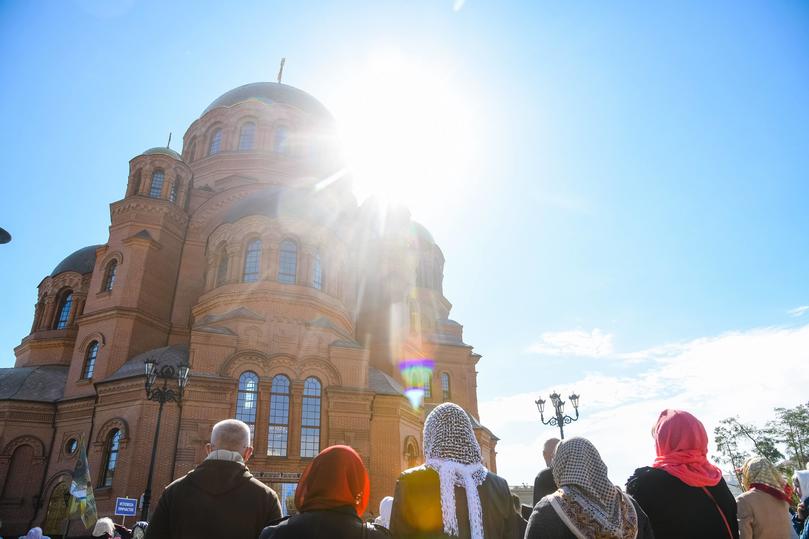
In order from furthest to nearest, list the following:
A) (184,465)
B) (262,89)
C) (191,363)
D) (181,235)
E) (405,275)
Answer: (262,89) → (405,275) → (181,235) → (191,363) → (184,465)

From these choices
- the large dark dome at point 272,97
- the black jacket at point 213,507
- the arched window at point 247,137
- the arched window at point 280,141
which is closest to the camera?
the black jacket at point 213,507

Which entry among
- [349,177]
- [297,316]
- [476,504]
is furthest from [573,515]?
[349,177]

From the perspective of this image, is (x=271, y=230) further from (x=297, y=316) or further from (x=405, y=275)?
(x=405, y=275)

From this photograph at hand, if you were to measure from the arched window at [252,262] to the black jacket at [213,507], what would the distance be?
17.3 meters

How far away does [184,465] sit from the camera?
54.1ft

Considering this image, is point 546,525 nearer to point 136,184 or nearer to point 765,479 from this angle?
point 765,479

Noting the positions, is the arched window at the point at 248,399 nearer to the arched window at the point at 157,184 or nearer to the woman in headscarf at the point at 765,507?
the arched window at the point at 157,184

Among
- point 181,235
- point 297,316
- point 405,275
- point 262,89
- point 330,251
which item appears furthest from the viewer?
point 262,89

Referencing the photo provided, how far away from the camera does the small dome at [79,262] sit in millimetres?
26656

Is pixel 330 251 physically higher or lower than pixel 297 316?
higher

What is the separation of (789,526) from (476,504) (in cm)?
288

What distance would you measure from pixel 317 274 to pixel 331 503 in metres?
19.0

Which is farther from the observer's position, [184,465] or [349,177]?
[349,177]

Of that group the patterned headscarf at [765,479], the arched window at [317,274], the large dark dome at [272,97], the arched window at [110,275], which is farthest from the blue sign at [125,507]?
the large dark dome at [272,97]
